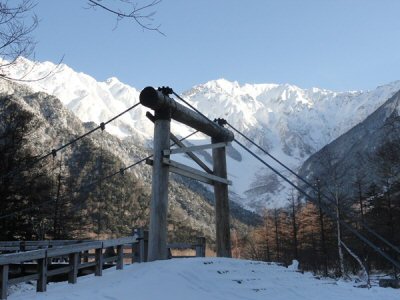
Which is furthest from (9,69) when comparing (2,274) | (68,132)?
(68,132)

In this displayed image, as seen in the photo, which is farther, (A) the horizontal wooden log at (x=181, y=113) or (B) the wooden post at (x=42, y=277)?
(A) the horizontal wooden log at (x=181, y=113)

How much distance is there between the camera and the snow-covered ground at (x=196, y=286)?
8148mm

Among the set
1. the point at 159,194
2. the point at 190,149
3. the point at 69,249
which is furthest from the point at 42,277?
the point at 190,149

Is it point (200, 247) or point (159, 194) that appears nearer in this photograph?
point (159, 194)

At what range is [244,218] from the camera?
191m

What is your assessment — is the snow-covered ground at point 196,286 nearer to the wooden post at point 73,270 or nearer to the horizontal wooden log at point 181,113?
the wooden post at point 73,270

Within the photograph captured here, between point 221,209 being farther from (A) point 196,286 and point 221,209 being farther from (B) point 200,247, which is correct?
(A) point 196,286

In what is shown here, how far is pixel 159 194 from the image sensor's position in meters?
11.7

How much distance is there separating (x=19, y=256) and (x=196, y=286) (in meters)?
3.33

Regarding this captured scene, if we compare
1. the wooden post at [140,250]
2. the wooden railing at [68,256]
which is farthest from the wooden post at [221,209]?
the wooden post at [140,250]

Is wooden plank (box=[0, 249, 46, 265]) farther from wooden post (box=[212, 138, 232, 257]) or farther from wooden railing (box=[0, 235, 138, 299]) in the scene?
wooden post (box=[212, 138, 232, 257])

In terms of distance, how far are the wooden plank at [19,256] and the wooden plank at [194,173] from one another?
13.8 feet

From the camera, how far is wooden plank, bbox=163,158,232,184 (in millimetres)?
12180

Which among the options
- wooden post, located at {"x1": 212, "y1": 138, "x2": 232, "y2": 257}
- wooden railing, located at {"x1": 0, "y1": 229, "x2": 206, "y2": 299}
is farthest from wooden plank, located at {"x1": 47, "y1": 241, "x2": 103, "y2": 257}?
wooden post, located at {"x1": 212, "y1": 138, "x2": 232, "y2": 257}
